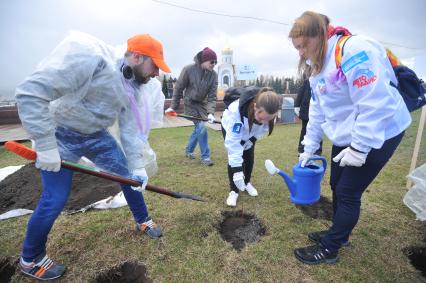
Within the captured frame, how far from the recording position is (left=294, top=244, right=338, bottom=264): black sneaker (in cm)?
206

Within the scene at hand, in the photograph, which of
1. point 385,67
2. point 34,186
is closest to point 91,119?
point 385,67

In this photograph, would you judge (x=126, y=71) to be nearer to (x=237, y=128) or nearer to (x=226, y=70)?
(x=237, y=128)

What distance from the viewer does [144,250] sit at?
7.37 ft

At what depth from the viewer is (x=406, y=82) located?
1.67 meters

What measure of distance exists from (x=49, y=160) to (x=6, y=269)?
3.95 feet

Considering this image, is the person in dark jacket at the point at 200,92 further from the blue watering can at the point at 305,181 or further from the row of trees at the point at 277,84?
the row of trees at the point at 277,84

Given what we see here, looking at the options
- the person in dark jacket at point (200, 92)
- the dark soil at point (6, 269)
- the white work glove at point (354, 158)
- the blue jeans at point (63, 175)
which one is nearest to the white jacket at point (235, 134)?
the blue jeans at point (63, 175)

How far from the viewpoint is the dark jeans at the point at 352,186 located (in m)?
1.68

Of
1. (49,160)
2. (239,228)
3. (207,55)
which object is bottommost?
(239,228)

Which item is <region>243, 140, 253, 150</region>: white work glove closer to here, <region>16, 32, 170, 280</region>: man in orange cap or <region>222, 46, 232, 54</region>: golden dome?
<region>16, 32, 170, 280</region>: man in orange cap

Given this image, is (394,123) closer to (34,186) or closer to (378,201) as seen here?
(378,201)

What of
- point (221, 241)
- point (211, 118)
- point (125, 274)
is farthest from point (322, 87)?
point (211, 118)

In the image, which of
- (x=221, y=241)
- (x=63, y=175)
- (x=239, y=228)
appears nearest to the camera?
(x=63, y=175)

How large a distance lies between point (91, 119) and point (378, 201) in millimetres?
3179
